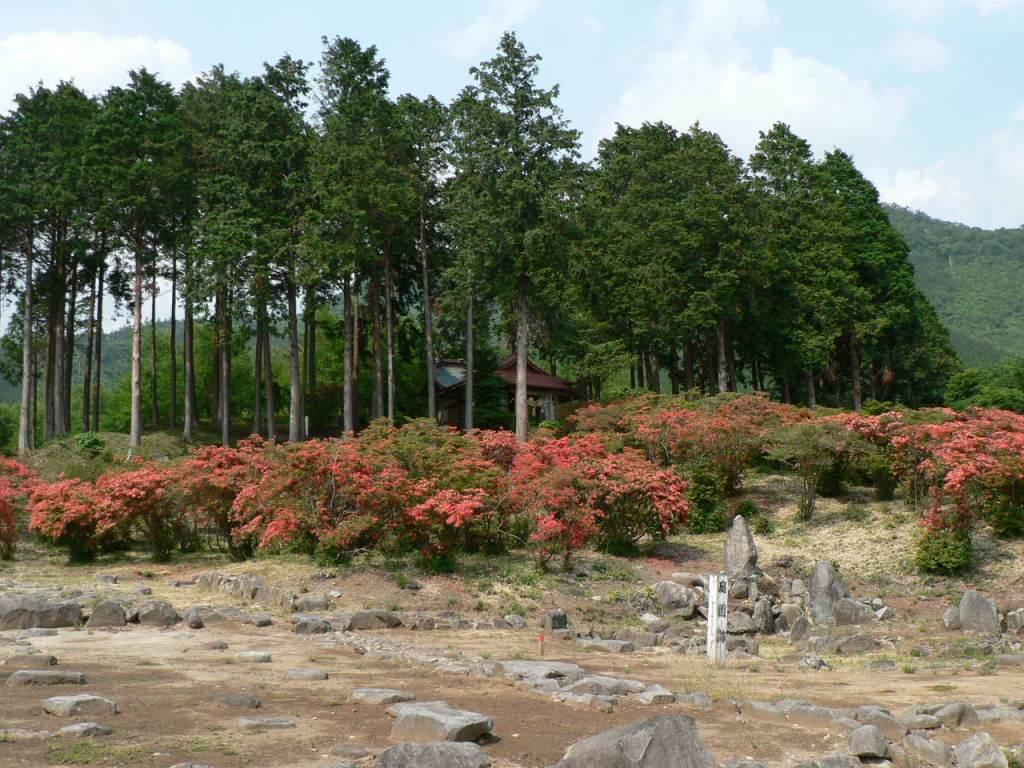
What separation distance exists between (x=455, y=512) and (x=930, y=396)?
117 feet

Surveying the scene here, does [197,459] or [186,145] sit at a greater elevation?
[186,145]

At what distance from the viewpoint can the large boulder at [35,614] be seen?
50.7 ft

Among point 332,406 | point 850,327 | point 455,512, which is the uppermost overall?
point 850,327

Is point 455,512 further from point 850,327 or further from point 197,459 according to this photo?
point 850,327

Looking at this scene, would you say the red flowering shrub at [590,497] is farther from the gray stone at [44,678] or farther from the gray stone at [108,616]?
the gray stone at [44,678]

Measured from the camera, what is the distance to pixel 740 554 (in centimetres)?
2019

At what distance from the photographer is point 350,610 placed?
17.3 m

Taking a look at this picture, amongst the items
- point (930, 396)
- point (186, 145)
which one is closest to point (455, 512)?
point (186, 145)

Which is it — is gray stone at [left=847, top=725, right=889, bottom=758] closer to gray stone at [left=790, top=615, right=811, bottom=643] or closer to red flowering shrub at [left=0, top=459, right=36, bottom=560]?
gray stone at [left=790, top=615, right=811, bottom=643]

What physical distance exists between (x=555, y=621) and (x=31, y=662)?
27.6 feet

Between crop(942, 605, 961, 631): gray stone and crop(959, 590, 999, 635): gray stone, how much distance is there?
0.12 m

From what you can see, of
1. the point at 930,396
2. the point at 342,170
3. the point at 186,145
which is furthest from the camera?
the point at 930,396

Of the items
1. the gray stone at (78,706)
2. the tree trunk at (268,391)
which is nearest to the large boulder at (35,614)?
the gray stone at (78,706)

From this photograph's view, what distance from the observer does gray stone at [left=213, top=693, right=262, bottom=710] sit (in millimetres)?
10156
